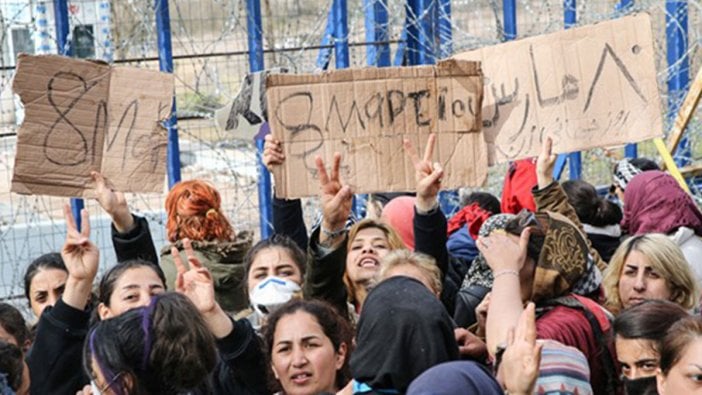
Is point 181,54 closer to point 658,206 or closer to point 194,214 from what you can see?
point 194,214

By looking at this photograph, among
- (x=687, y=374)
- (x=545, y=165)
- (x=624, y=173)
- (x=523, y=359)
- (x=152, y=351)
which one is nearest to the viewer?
(x=523, y=359)

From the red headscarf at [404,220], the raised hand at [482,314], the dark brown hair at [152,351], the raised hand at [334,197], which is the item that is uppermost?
the raised hand at [334,197]

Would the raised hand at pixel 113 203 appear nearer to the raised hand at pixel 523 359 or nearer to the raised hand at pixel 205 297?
the raised hand at pixel 205 297

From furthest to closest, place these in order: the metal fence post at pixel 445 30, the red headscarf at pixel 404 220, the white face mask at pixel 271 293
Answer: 1. the metal fence post at pixel 445 30
2. the red headscarf at pixel 404 220
3. the white face mask at pixel 271 293

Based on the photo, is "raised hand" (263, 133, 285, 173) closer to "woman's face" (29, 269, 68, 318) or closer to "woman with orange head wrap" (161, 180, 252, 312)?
"woman with orange head wrap" (161, 180, 252, 312)

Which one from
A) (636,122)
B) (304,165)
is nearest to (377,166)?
(304,165)

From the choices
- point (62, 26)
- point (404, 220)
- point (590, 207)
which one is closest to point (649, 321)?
point (404, 220)

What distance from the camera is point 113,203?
459 centimetres

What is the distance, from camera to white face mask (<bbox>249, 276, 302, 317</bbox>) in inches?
173

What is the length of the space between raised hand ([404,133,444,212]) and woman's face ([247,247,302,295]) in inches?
20.1

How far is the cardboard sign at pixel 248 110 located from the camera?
499cm

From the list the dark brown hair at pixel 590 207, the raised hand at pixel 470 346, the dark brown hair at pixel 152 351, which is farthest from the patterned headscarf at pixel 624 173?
the dark brown hair at pixel 152 351

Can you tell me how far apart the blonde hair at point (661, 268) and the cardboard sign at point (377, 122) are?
24.9 inches

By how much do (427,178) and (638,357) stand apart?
1.18 meters
